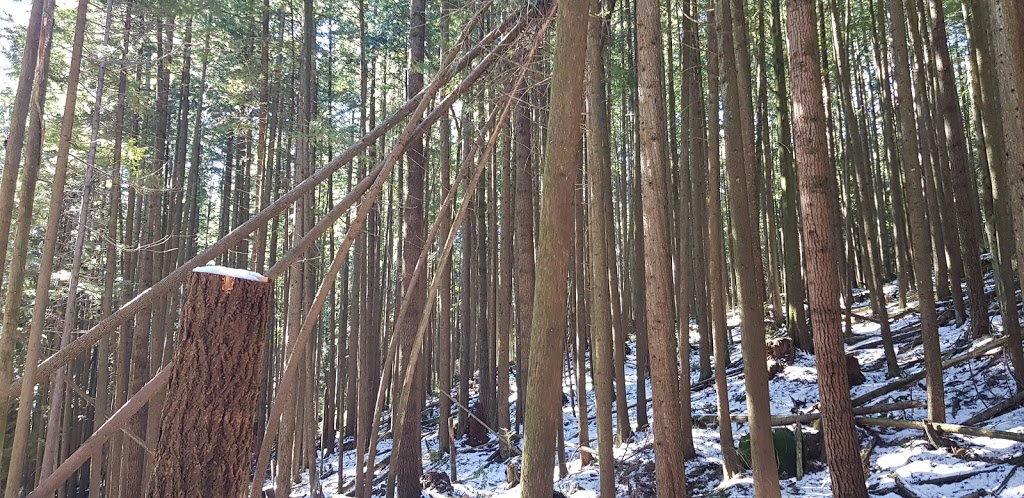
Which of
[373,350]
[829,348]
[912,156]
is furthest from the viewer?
[373,350]

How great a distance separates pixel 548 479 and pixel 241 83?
12706 millimetres

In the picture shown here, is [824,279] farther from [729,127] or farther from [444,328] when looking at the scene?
[444,328]

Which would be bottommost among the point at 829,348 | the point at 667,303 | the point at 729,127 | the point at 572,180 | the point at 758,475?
the point at 758,475

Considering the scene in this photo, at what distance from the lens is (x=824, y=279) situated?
5.52m

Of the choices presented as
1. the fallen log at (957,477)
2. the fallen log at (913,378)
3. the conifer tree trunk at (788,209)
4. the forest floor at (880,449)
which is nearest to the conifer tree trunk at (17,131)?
the forest floor at (880,449)

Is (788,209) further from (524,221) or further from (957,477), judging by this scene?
(957,477)

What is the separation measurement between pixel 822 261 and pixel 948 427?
9.94 feet

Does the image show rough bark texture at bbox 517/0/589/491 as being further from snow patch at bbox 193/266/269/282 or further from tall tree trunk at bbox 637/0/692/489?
snow patch at bbox 193/266/269/282

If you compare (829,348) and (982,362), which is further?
(982,362)

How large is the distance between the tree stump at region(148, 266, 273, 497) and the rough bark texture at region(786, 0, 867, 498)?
4.94 m

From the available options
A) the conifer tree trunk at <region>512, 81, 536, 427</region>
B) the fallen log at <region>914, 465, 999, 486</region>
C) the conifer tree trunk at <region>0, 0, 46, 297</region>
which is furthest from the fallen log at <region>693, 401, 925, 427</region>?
the conifer tree trunk at <region>0, 0, 46, 297</region>

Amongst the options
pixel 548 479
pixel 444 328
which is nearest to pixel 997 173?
pixel 548 479

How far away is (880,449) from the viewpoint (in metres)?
7.16

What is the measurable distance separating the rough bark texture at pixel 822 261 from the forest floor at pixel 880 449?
1.02 metres
